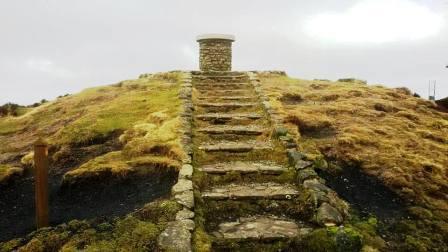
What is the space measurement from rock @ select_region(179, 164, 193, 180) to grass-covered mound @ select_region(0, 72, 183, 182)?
0.32 meters

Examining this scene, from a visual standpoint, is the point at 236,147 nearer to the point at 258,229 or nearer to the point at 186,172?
the point at 186,172

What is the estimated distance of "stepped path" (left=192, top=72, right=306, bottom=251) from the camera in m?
6.84

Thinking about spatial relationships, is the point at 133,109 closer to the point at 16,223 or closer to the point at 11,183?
the point at 11,183

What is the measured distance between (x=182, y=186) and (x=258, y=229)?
1.74 meters

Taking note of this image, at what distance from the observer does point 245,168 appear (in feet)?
29.8

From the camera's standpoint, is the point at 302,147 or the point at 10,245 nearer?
the point at 10,245

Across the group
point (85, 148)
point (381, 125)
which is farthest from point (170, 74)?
point (381, 125)

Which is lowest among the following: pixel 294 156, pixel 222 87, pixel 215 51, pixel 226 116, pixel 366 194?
pixel 366 194

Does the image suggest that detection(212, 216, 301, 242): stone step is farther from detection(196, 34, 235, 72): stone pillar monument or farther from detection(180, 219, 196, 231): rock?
detection(196, 34, 235, 72): stone pillar monument

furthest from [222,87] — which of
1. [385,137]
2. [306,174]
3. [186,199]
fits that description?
[186,199]

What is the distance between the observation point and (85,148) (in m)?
11.4

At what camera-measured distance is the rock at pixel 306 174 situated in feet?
27.8

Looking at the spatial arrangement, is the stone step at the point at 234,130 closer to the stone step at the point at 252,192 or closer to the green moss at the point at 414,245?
the stone step at the point at 252,192

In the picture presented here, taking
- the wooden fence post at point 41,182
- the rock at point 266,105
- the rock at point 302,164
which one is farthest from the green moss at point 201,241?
the rock at point 266,105
